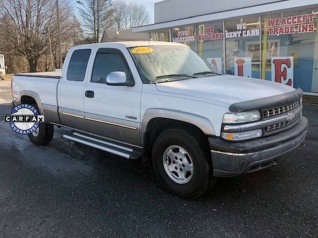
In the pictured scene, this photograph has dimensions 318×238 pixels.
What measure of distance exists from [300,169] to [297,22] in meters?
7.16

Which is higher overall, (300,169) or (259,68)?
(259,68)

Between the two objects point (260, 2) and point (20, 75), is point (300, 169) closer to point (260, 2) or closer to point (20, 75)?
point (20, 75)

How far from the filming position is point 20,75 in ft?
21.1

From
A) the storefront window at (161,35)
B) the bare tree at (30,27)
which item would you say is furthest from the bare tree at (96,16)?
the storefront window at (161,35)

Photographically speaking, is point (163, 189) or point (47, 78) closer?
point (163, 189)

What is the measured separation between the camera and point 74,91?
5008 millimetres

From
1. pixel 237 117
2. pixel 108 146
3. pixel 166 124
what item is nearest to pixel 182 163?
pixel 166 124

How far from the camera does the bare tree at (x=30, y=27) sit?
36719 millimetres

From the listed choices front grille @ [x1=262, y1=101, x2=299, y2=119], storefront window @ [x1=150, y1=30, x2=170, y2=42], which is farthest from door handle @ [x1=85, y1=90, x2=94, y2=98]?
storefront window @ [x1=150, y1=30, x2=170, y2=42]

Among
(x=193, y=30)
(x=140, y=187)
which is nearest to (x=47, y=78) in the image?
(x=140, y=187)

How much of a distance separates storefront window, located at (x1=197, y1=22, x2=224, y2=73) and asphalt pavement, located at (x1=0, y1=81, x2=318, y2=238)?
8130 millimetres

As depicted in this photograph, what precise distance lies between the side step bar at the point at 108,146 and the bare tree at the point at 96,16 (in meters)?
45.7

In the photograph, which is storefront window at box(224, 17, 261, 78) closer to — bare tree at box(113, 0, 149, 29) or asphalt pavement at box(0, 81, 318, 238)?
asphalt pavement at box(0, 81, 318, 238)

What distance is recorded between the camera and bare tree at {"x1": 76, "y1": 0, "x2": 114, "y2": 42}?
47.8 m
